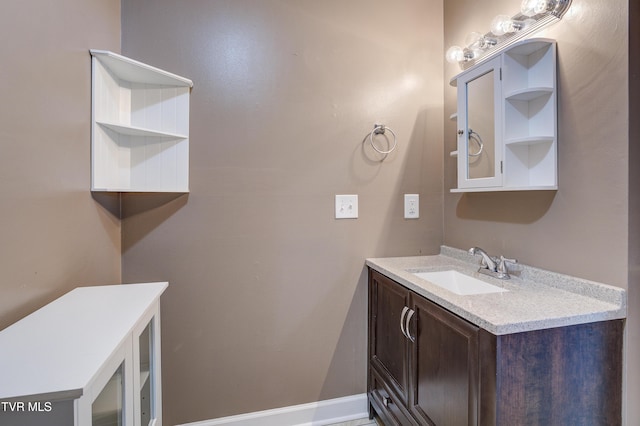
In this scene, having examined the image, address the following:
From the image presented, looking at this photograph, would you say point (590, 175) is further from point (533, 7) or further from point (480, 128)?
point (533, 7)

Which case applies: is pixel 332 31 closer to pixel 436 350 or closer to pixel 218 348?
pixel 436 350

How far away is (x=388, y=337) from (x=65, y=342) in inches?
51.4

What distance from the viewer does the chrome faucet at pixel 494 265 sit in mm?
1351

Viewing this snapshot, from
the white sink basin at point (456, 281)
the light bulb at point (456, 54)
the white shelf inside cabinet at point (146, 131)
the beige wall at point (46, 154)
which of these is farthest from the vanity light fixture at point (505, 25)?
the beige wall at point (46, 154)

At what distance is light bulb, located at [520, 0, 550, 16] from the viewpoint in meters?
1.15

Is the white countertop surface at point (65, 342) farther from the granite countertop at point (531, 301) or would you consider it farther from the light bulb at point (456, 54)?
the light bulb at point (456, 54)

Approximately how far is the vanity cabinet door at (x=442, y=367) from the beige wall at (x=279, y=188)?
541 millimetres

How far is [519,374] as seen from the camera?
0.86 meters

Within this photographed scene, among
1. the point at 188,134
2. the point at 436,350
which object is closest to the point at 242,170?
the point at 188,134

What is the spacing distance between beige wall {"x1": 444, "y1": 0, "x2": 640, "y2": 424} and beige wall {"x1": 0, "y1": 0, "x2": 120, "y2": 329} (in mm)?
1808

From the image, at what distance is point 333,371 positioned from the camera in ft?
5.62

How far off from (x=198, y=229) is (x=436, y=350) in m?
1.23

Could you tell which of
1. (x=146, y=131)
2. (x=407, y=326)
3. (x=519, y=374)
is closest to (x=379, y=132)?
(x=407, y=326)

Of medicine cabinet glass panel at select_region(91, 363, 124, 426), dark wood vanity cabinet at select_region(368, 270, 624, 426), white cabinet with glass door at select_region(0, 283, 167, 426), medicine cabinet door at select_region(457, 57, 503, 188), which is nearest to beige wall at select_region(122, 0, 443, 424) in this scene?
medicine cabinet door at select_region(457, 57, 503, 188)
